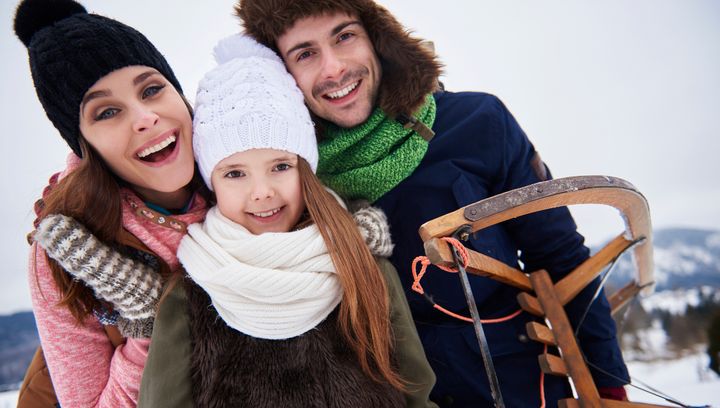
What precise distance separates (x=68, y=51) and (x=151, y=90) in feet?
0.89

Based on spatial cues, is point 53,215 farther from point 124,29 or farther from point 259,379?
point 259,379

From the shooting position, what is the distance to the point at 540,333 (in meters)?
1.60

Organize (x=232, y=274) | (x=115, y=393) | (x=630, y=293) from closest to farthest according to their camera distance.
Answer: (x=232, y=274)
(x=115, y=393)
(x=630, y=293)

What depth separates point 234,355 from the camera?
128cm

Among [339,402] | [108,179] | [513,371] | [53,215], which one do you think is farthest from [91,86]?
[513,371]

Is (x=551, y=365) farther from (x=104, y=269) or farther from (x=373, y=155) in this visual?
(x=104, y=269)

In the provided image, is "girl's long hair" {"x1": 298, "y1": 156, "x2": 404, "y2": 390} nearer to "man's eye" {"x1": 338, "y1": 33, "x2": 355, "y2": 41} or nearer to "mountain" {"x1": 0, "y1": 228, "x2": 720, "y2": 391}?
"man's eye" {"x1": 338, "y1": 33, "x2": 355, "y2": 41}

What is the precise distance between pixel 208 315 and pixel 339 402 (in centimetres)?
55

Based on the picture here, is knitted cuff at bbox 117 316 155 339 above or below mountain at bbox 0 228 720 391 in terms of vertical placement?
above

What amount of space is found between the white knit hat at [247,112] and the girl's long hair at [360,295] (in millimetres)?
294

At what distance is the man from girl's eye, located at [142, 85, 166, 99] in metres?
0.55

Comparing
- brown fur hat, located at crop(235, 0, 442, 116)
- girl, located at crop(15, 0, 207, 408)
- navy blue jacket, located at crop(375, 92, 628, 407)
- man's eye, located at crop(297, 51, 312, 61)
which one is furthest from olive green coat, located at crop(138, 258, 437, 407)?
man's eye, located at crop(297, 51, 312, 61)

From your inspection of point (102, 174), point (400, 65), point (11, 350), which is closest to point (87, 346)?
point (102, 174)

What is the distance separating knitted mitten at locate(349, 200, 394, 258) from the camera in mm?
1473
